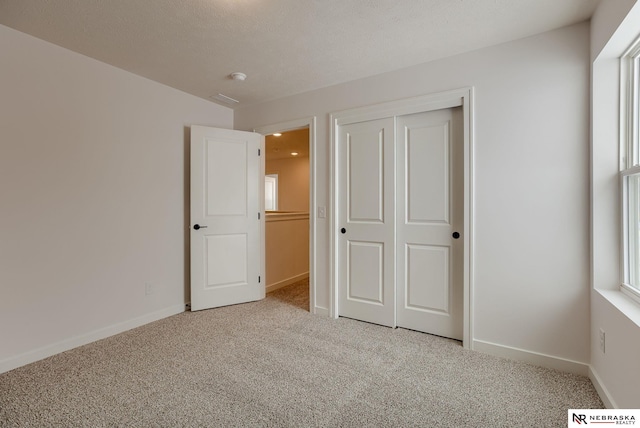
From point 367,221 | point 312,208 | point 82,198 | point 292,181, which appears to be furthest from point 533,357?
point 292,181

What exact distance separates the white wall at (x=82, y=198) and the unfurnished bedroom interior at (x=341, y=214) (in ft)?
0.05

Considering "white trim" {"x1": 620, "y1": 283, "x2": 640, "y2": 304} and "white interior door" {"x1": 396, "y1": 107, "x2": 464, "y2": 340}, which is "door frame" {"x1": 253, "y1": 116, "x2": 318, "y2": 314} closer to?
"white interior door" {"x1": 396, "y1": 107, "x2": 464, "y2": 340}

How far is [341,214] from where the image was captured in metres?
3.21

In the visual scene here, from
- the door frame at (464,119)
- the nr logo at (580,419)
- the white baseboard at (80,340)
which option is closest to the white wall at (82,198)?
the white baseboard at (80,340)

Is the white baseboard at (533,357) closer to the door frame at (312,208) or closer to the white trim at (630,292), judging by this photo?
the white trim at (630,292)

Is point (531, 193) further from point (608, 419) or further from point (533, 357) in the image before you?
point (608, 419)

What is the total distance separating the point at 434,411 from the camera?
1.72 metres

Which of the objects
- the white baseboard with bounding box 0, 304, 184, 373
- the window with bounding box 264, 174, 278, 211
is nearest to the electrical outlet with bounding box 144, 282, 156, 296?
the white baseboard with bounding box 0, 304, 184, 373

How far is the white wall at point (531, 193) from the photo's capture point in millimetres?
2121

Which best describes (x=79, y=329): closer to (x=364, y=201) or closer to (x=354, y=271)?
(x=354, y=271)

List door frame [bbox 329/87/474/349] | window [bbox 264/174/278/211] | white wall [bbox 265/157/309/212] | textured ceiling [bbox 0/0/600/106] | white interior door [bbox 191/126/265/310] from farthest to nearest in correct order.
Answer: window [bbox 264/174/278/211], white wall [bbox 265/157/309/212], white interior door [bbox 191/126/265/310], door frame [bbox 329/87/474/349], textured ceiling [bbox 0/0/600/106]

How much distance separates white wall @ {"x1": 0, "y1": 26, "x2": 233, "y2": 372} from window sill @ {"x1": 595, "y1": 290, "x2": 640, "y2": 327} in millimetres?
3524

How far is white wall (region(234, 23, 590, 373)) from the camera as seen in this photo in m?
2.12

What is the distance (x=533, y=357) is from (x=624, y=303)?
80cm
